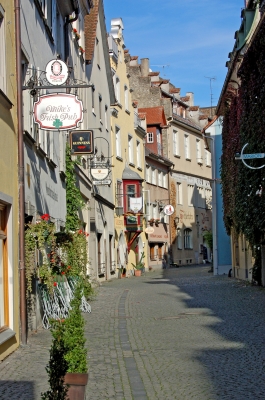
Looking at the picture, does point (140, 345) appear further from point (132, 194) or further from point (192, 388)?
point (132, 194)

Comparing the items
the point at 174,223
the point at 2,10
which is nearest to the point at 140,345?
the point at 2,10

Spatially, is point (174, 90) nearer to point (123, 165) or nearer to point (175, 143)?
point (175, 143)

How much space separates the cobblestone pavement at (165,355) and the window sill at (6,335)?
29 cm

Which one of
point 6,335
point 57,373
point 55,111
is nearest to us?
point 57,373

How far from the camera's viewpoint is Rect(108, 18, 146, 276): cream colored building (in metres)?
40.2

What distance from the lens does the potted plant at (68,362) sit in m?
4.87

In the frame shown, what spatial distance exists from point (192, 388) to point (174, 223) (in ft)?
158

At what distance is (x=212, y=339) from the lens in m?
11.6

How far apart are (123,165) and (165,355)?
3199 cm

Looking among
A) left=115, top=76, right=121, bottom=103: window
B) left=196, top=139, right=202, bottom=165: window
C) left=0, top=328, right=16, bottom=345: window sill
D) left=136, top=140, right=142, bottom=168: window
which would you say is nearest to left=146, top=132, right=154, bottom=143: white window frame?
left=136, top=140, right=142, bottom=168: window

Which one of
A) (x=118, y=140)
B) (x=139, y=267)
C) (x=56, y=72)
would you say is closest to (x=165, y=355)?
(x=56, y=72)

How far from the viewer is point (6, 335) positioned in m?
10.2

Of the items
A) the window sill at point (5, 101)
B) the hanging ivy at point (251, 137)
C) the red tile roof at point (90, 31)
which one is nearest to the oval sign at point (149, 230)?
the red tile roof at point (90, 31)

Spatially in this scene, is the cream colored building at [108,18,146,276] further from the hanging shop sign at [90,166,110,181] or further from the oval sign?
the hanging shop sign at [90,166,110,181]
